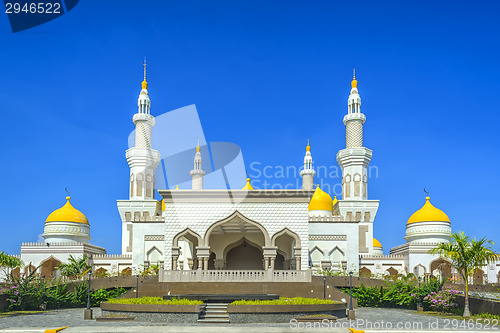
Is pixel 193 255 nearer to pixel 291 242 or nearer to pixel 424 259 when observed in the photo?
pixel 291 242

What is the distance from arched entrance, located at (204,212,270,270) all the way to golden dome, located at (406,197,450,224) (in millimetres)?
15470

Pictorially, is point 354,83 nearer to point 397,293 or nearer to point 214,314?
point 397,293

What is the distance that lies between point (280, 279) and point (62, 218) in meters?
→ 25.6

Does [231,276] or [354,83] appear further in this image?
[354,83]

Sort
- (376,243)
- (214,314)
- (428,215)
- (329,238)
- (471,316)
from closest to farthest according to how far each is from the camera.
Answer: (214,314), (471,316), (329,238), (428,215), (376,243)

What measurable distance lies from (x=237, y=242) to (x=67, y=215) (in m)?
18.2

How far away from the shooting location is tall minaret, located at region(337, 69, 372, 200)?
47719mm

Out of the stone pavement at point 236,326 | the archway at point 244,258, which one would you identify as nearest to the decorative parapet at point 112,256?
the archway at point 244,258

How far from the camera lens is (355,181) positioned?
47969 millimetres

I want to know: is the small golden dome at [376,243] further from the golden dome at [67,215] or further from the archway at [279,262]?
the golden dome at [67,215]

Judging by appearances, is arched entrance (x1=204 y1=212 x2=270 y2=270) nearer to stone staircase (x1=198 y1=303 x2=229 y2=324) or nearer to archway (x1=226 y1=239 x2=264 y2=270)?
archway (x1=226 y1=239 x2=264 y2=270)

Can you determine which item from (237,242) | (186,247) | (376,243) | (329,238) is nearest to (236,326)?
(237,242)

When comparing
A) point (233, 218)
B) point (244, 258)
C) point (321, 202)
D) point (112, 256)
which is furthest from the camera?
point (321, 202)

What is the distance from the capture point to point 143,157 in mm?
Answer: 49219
